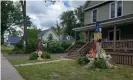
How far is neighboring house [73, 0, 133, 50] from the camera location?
17766mm

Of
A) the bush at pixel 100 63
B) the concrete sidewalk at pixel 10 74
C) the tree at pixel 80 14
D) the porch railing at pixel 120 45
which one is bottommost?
the concrete sidewalk at pixel 10 74

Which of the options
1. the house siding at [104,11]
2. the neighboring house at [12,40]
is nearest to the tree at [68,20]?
the neighboring house at [12,40]

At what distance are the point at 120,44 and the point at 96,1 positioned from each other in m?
10.1

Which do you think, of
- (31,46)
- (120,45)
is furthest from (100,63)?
(31,46)

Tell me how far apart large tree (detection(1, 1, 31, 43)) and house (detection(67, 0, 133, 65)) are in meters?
20.3

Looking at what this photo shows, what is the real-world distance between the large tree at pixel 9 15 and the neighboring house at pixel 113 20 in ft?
66.5

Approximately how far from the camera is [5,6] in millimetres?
43094

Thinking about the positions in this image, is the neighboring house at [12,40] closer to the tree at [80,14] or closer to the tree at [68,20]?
the tree at [68,20]

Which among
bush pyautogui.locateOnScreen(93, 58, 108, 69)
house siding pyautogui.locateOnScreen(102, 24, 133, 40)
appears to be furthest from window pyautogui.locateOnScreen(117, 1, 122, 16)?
bush pyautogui.locateOnScreen(93, 58, 108, 69)

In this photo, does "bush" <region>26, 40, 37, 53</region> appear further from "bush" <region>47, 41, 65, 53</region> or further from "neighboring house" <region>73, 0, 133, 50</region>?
"neighboring house" <region>73, 0, 133, 50</region>

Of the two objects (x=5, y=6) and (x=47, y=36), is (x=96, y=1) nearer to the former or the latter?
(x=5, y=6)

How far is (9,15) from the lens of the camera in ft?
150

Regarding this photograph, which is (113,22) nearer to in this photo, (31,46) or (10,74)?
(10,74)

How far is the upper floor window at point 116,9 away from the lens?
71.9 ft
